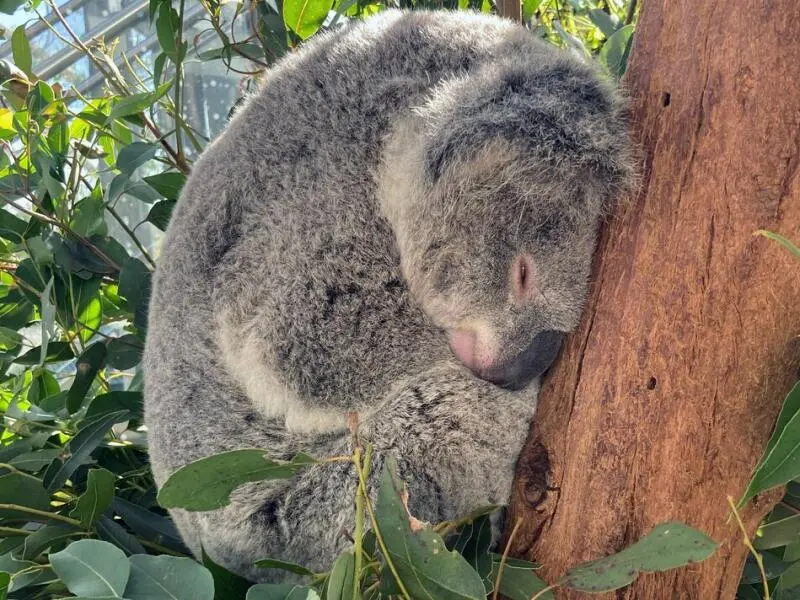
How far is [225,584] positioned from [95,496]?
0.44m

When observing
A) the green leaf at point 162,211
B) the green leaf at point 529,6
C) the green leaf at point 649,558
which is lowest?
the green leaf at point 649,558

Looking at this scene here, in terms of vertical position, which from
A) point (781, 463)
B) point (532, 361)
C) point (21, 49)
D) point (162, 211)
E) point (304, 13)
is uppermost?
point (21, 49)

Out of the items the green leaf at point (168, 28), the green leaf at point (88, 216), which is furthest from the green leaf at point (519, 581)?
the green leaf at point (168, 28)

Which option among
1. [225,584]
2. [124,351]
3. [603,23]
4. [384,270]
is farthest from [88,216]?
[603,23]

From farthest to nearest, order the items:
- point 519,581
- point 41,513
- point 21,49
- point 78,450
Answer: point 21,49, point 78,450, point 41,513, point 519,581

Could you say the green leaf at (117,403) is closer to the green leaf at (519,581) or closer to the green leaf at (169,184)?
the green leaf at (169,184)

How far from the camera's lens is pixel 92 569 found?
1.24m

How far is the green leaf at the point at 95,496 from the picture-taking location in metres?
1.77

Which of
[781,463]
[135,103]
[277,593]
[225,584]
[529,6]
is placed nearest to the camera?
[781,463]

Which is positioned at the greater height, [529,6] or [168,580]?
[529,6]

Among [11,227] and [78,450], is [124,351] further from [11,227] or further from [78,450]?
[78,450]

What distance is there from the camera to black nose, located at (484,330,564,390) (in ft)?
5.24

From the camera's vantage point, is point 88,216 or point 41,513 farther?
point 88,216

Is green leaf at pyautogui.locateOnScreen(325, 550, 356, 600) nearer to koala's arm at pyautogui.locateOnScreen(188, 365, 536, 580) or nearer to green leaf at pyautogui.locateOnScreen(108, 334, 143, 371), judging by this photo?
koala's arm at pyautogui.locateOnScreen(188, 365, 536, 580)
